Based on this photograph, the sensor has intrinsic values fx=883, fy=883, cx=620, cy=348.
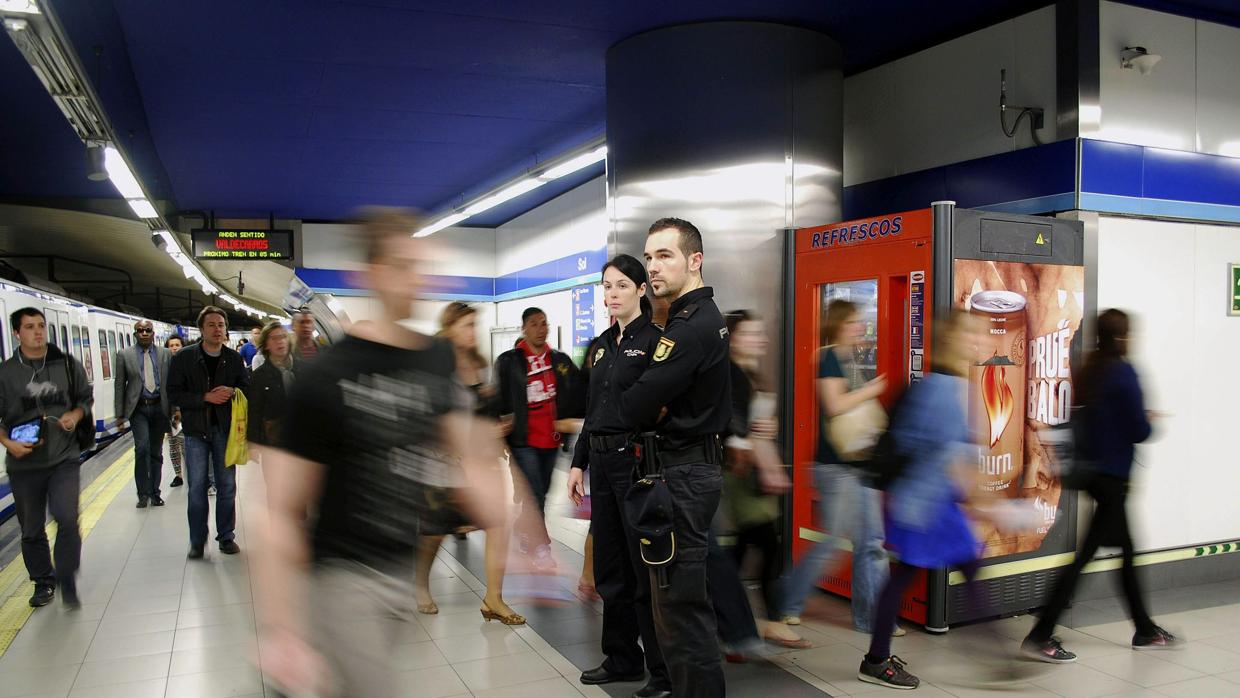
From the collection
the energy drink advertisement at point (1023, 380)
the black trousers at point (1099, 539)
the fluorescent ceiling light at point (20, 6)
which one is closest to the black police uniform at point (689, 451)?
the energy drink advertisement at point (1023, 380)

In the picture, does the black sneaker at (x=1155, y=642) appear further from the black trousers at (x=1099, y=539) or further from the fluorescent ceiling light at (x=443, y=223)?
the fluorescent ceiling light at (x=443, y=223)

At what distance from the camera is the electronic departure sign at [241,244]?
13461 mm

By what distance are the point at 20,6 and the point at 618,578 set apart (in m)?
3.95

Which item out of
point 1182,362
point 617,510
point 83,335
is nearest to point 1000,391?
point 1182,362

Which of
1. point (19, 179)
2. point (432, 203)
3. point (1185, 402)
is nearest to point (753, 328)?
point (1185, 402)

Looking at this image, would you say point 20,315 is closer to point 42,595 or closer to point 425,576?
point 42,595

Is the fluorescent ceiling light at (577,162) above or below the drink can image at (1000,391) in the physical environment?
above

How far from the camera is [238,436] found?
20.5 ft

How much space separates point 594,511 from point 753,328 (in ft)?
3.77

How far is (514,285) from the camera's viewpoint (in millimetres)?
15219

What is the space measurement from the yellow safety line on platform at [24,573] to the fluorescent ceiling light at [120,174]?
2.76 m

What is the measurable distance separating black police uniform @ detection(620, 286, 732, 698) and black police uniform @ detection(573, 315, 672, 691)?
0.35m

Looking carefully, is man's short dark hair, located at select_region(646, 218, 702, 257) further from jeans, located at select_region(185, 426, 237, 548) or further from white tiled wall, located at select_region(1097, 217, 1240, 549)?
jeans, located at select_region(185, 426, 237, 548)

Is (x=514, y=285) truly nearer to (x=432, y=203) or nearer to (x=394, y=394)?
(x=432, y=203)
